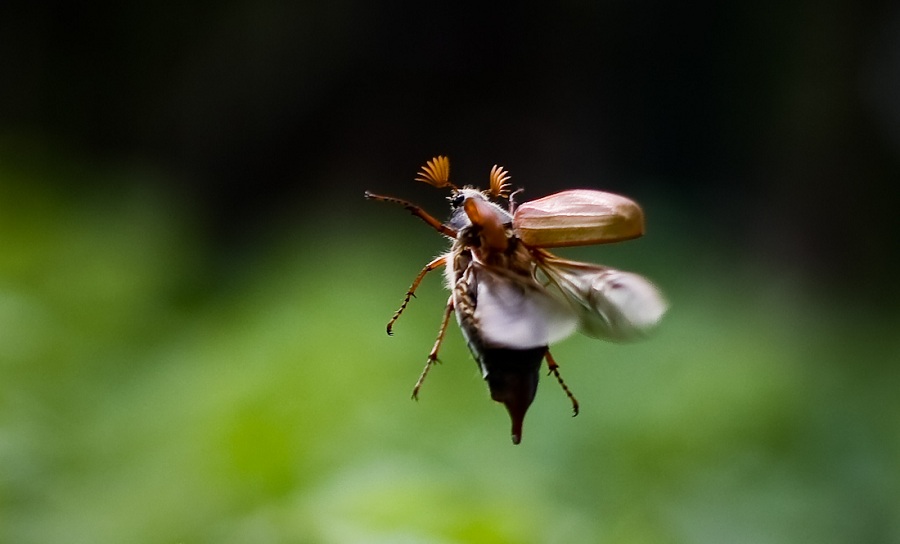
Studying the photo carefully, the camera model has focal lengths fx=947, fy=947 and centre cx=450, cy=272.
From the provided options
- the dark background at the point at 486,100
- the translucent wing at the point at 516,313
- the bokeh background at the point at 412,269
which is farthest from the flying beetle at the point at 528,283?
the dark background at the point at 486,100

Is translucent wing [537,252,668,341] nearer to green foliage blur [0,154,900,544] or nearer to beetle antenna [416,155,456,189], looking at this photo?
beetle antenna [416,155,456,189]

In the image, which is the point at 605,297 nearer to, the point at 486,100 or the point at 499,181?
the point at 499,181

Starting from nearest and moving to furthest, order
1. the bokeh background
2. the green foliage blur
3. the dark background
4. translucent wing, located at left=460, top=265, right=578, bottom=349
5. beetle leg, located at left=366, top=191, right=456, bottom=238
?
1. translucent wing, located at left=460, top=265, right=578, bottom=349
2. beetle leg, located at left=366, top=191, right=456, bottom=238
3. the green foliage blur
4. the bokeh background
5. the dark background

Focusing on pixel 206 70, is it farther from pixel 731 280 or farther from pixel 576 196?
pixel 576 196

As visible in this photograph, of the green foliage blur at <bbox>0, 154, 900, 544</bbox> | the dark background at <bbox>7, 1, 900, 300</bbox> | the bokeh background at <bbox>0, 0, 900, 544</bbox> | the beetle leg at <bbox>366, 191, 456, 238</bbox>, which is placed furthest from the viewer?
the dark background at <bbox>7, 1, 900, 300</bbox>

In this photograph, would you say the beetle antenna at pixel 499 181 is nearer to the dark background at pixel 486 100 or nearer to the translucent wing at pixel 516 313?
the translucent wing at pixel 516 313

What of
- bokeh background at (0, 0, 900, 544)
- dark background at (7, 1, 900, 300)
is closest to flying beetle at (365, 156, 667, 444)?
bokeh background at (0, 0, 900, 544)

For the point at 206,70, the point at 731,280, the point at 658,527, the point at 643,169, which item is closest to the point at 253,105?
the point at 206,70
